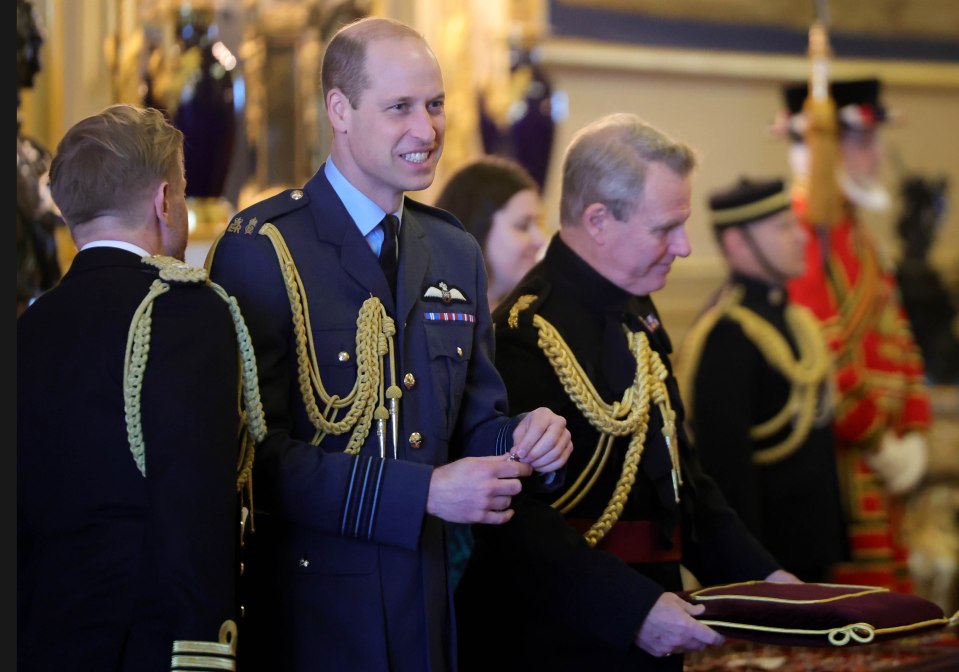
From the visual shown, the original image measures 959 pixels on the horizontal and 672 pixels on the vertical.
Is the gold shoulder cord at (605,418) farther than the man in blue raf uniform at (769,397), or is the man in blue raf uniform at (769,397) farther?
the man in blue raf uniform at (769,397)

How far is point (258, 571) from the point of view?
2260 millimetres

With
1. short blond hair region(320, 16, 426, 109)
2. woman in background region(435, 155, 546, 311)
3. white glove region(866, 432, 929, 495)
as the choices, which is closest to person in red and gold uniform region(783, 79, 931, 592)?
white glove region(866, 432, 929, 495)

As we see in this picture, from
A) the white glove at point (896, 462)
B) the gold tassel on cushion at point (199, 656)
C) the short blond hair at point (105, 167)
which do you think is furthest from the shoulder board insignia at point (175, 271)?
the white glove at point (896, 462)

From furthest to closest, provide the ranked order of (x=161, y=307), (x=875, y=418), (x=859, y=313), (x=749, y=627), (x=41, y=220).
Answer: (x=859, y=313), (x=875, y=418), (x=41, y=220), (x=749, y=627), (x=161, y=307)

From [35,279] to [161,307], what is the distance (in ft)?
4.11

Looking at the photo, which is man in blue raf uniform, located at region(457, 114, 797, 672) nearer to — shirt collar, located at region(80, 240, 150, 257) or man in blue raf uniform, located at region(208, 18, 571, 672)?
man in blue raf uniform, located at region(208, 18, 571, 672)

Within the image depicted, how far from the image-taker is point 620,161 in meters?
2.77

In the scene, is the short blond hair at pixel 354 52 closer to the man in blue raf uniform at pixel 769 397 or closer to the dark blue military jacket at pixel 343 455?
the dark blue military jacket at pixel 343 455

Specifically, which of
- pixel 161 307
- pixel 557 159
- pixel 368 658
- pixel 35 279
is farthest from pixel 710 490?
pixel 557 159

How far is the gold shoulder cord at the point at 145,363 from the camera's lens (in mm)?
1968

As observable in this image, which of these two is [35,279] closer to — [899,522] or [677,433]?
[677,433]

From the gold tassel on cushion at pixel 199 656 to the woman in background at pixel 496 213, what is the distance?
1.87m

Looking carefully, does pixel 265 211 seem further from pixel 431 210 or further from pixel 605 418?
pixel 605 418

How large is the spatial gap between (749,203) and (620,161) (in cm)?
176
